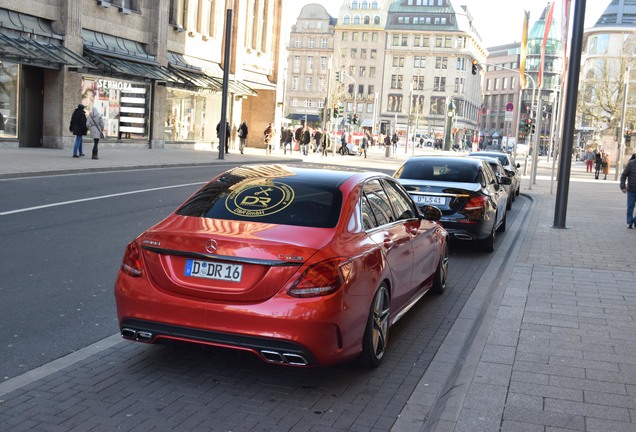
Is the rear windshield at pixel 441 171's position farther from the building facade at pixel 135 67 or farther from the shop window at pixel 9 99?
the shop window at pixel 9 99

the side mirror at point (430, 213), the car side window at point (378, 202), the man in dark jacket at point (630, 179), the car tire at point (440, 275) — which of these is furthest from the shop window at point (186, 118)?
the car side window at point (378, 202)

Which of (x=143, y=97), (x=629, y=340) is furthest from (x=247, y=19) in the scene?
(x=629, y=340)

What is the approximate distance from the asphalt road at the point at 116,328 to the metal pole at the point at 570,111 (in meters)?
3.88

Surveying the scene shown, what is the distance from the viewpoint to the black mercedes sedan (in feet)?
36.1

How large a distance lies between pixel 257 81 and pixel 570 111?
35.0m

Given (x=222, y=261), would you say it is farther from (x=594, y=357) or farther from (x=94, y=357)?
(x=594, y=357)

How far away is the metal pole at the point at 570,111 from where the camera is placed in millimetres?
14977

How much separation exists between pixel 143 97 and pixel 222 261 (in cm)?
3276

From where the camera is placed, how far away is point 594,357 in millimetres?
5703

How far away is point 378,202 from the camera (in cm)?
623

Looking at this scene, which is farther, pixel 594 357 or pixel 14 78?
pixel 14 78

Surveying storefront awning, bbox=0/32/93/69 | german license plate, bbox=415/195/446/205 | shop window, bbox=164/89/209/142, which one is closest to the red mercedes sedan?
german license plate, bbox=415/195/446/205

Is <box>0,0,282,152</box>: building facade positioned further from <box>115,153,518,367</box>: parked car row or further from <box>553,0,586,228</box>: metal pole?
<box>115,153,518,367</box>: parked car row

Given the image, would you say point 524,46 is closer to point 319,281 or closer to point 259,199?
point 259,199
